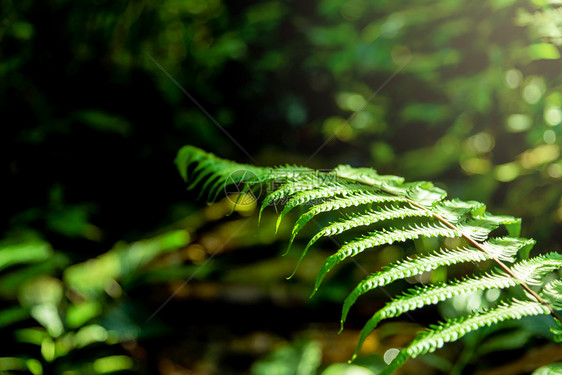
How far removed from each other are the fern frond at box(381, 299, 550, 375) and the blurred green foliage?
1.15 meters

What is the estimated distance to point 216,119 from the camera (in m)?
2.30

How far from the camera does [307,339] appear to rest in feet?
5.77

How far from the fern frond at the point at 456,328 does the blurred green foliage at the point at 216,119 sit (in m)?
1.15

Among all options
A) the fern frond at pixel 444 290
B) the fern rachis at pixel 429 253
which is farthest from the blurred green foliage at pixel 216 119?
the fern frond at pixel 444 290

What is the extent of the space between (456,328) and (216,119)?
6.07ft

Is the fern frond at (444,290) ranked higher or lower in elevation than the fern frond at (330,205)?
lower

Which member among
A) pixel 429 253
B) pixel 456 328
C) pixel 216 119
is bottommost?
pixel 456 328

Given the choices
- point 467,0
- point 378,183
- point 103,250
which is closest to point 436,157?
point 467,0

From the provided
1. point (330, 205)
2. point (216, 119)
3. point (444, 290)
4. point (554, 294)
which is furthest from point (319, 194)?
point (216, 119)

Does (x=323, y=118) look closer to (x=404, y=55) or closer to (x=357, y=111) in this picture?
(x=357, y=111)

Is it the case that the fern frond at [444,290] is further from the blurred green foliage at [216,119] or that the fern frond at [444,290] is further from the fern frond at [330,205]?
the blurred green foliage at [216,119]

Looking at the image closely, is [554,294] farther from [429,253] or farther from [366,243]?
[366,243]

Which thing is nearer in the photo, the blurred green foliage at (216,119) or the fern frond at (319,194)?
the fern frond at (319,194)

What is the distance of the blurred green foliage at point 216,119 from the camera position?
72.2 inches
